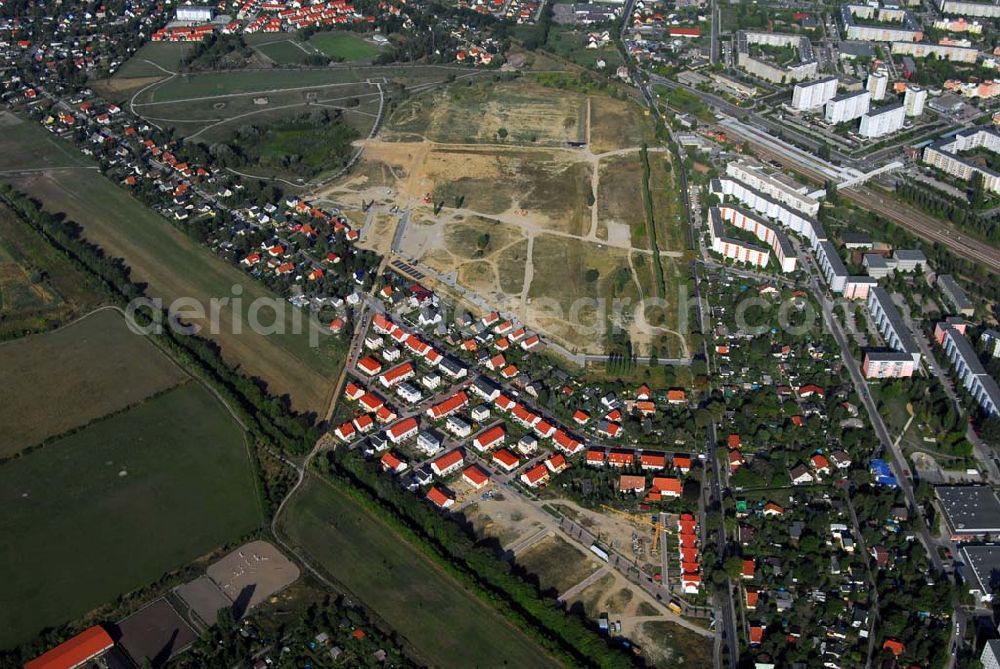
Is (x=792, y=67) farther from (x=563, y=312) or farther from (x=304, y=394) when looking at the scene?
(x=304, y=394)

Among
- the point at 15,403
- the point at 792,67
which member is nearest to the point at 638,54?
the point at 792,67

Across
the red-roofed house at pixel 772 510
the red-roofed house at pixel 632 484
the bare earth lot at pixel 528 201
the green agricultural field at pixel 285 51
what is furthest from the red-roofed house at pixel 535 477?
the green agricultural field at pixel 285 51

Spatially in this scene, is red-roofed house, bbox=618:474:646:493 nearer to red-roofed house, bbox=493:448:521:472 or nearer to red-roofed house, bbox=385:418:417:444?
red-roofed house, bbox=493:448:521:472

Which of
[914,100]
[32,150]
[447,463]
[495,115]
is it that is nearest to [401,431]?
[447,463]

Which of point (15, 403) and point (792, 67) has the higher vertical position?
point (792, 67)

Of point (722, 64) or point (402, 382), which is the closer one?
point (402, 382)

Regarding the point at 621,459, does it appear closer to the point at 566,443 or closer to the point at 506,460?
the point at 566,443

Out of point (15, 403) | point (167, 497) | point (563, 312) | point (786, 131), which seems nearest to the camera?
point (167, 497)

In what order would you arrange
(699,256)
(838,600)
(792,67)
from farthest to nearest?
1. (792,67)
2. (699,256)
3. (838,600)
